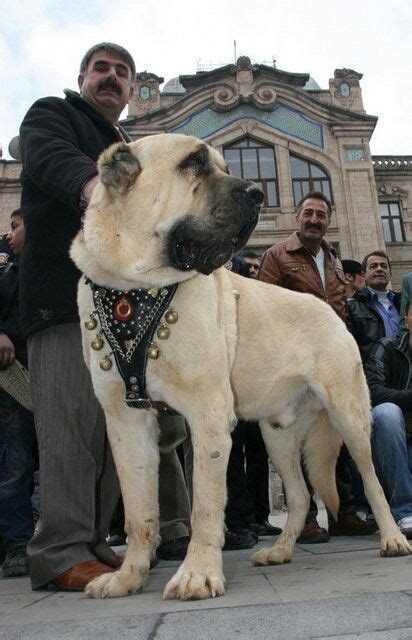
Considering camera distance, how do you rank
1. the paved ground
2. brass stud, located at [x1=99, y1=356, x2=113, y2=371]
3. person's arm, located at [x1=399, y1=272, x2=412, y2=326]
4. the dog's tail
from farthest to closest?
person's arm, located at [x1=399, y1=272, x2=412, y2=326], the dog's tail, brass stud, located at [x1=99, y1=356, x2=113, y2=371], the paved ground

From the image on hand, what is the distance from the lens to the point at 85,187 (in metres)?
2.73

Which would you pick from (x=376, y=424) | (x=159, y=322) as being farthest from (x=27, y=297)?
(x=376, y=424)

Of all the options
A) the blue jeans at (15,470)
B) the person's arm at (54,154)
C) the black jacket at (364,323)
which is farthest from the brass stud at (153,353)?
the black jacket at (364,323)

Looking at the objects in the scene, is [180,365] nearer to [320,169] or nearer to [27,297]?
[27,297]

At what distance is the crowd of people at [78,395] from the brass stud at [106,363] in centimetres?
53

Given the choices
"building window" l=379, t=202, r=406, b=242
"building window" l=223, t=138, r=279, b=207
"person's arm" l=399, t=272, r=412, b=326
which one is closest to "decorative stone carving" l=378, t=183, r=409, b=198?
"building window" l=379, t=202, r=406, b=242

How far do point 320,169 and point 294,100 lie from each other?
2988mm

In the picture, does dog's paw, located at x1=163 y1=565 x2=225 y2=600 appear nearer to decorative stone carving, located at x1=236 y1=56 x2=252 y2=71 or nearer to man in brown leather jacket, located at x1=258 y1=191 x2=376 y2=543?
man in brown leather jacket, located at x1=258 y1=191 x2=376 y2=543

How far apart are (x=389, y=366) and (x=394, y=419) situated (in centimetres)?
69

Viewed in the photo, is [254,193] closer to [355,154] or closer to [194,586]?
[194,586]

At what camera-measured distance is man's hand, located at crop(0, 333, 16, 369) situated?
13.4 ft

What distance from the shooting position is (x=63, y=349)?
10.3 ft

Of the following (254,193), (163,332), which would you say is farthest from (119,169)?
(163,332)

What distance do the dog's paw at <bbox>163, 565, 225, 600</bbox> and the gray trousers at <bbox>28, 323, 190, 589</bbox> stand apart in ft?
2.57
